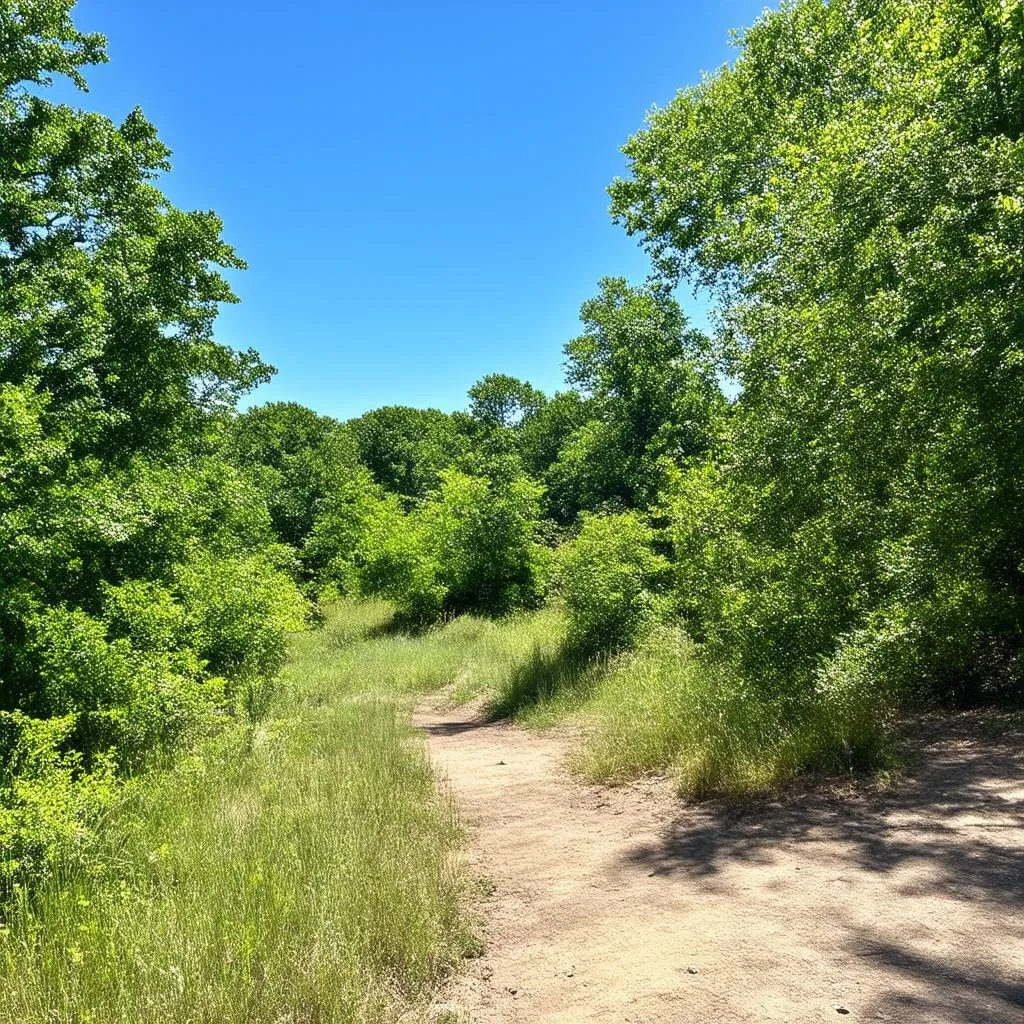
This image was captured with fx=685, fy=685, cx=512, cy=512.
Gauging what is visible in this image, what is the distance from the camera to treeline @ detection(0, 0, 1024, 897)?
266 inches

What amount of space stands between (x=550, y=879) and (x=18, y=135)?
1366cm

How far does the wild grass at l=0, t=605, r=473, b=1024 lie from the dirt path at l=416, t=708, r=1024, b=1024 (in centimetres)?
43

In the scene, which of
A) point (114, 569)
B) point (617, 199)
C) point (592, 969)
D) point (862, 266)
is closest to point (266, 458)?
point (617, 199)

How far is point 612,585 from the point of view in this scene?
13.6m

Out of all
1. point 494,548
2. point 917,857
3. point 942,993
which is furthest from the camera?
point 494,548

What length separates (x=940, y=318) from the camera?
23.1 ft

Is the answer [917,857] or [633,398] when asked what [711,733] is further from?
[633,398]

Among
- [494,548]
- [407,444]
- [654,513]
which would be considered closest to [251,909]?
[654,513]

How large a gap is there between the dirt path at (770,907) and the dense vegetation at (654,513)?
1.81 ft

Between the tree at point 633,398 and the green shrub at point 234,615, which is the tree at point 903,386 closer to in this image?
the green shrub at point 234,615

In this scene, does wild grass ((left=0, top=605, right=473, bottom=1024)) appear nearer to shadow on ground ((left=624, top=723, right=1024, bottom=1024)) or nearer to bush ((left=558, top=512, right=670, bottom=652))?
shadow on ground ((left=624, top=723, right=1024, bottom=1024))

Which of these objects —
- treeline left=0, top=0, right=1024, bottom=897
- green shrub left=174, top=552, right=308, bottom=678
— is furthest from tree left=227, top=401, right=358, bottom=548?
green shrub left=174, top=552, right=308, bottom=678

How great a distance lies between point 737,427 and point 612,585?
508 cm

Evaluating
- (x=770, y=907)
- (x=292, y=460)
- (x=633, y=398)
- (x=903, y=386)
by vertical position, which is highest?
(x=292, y=460)
